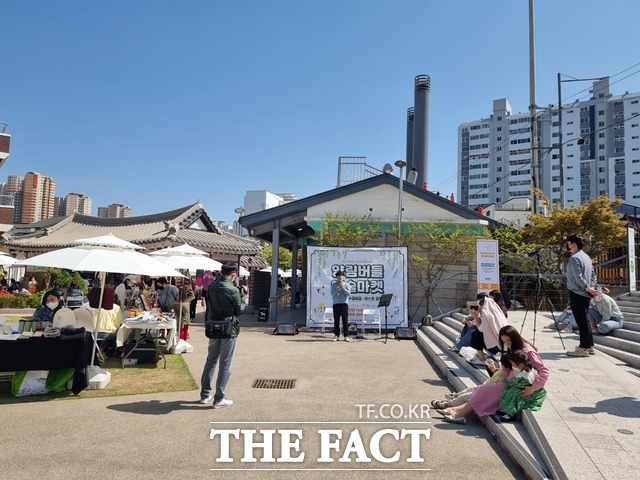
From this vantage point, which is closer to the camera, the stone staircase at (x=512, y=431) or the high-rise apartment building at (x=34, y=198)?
the stone staircase at (x=512, y=431)

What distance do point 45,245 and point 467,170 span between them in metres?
77.6

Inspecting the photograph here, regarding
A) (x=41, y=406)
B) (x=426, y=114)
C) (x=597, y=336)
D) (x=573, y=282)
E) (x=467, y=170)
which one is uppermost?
(x=467, y=170)

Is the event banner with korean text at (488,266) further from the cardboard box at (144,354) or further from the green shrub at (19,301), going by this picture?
the green shrub at (19,301)

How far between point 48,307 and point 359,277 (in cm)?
797

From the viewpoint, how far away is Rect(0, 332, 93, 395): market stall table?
575cm

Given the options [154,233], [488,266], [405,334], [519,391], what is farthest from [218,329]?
[154,233]

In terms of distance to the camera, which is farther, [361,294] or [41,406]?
[361,294]

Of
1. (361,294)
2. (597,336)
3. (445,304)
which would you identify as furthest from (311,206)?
(597,336)

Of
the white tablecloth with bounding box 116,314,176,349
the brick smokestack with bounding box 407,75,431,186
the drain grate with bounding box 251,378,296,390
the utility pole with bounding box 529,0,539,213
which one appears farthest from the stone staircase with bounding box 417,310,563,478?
the brick smokestack with bounding box 407,75,431,186

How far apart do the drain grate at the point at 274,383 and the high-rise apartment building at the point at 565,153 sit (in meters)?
68.2

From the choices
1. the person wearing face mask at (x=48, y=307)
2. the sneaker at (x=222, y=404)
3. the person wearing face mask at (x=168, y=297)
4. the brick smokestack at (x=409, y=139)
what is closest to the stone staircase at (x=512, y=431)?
the sneaker at (x=222, y=404)

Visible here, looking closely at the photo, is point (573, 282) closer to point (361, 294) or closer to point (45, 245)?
point (361, 294)

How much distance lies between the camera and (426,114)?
2992cm

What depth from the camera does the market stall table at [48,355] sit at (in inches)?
226
